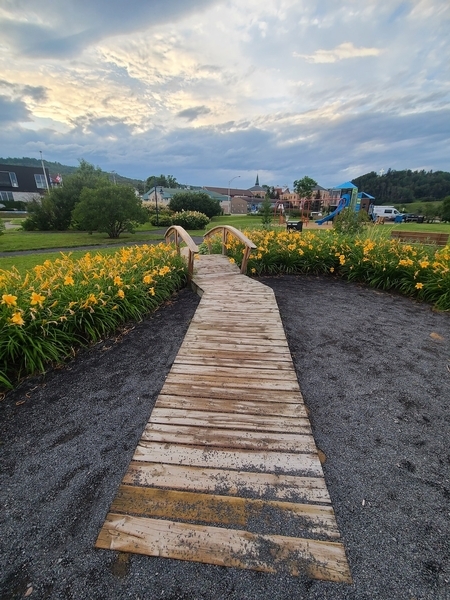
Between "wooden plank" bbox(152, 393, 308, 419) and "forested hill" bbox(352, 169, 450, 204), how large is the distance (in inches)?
3031

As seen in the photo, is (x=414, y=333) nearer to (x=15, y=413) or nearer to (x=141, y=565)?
(x=141, y=565)

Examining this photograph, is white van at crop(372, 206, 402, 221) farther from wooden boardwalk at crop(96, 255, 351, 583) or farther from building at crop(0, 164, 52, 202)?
building at crop(0, 164, 52, 202)

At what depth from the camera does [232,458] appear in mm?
1748

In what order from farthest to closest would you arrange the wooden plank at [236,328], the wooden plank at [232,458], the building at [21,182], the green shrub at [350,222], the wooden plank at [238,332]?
the building at [21,182]
the green shrub at [350,222]
the wooden plank at [236,328]
the wooden plank at [238,332]
the wooden plank at [232,458]

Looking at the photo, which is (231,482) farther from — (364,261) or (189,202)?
(189,202)

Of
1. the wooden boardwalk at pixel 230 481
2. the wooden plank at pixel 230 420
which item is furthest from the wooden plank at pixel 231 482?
the wooden plank at pixel 230 420

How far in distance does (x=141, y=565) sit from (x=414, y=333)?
407 centimetres

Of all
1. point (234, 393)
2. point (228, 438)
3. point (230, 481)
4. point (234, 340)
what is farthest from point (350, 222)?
point (230, 481)

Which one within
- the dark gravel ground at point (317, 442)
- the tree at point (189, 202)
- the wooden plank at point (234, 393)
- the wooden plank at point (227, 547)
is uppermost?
the tree at point (189, 202)

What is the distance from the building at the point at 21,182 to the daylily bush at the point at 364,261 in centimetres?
4998

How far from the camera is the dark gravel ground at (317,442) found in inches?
48.9

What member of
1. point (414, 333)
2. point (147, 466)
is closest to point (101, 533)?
point (147, 466)

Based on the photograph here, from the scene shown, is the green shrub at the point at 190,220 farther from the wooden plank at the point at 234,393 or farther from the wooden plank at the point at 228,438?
the wooden plank at the point at 228,438

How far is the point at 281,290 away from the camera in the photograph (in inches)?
224
